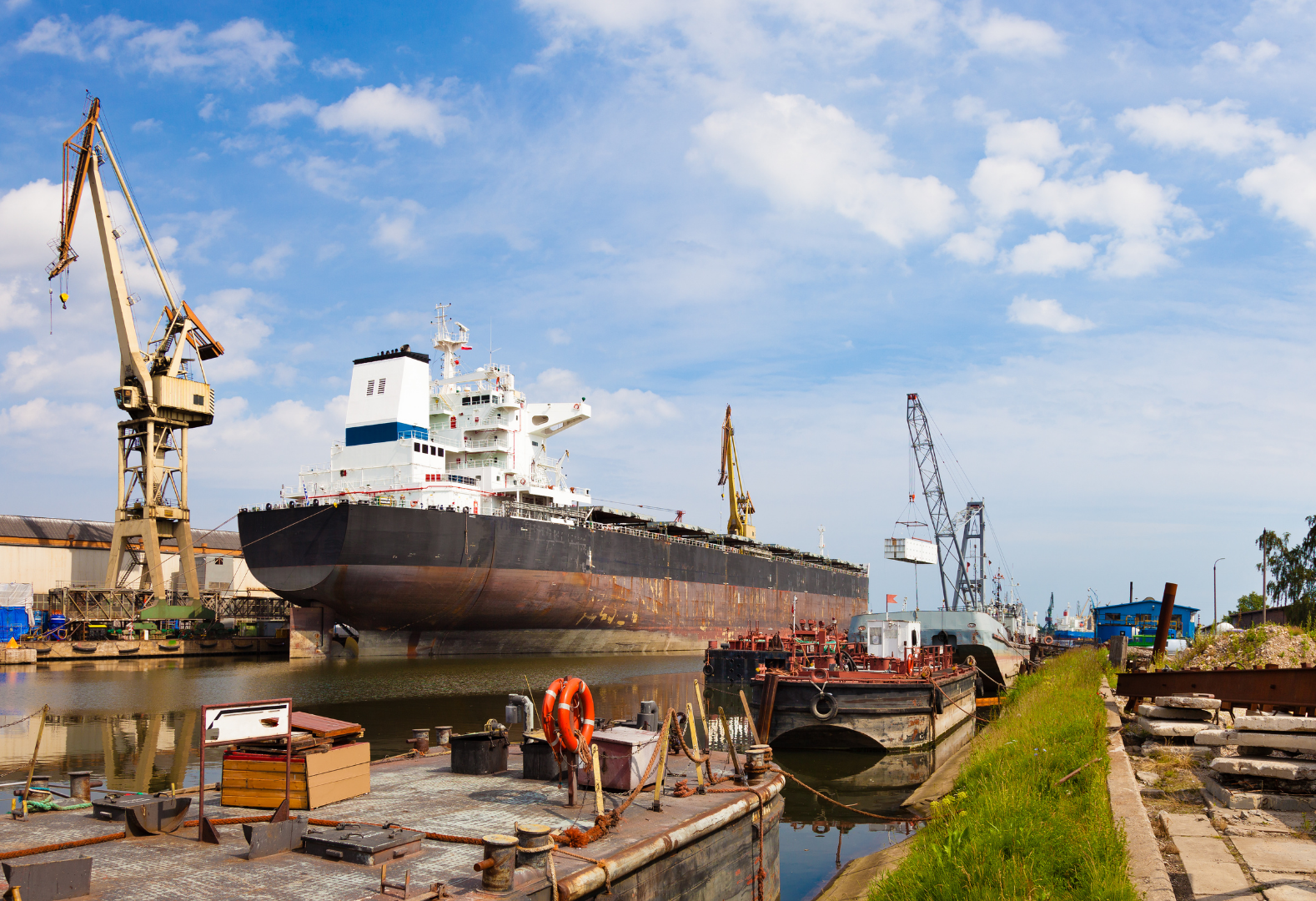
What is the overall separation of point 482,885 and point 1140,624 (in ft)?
195

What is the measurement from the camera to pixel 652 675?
3475 centimetres

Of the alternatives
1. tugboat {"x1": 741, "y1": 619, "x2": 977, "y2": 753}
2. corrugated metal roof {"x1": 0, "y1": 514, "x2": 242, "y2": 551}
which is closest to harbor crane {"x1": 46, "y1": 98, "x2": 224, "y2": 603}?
corrugated metal roof {"x1": 0, "y1": 514, "x2": 242, "y2": 551}

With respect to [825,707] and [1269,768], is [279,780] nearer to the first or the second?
[1269,768]

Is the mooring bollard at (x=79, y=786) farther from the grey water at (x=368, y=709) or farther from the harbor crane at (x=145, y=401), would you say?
the harbor crane at (x=145, y=401)

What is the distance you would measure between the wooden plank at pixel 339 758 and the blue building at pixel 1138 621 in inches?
2061

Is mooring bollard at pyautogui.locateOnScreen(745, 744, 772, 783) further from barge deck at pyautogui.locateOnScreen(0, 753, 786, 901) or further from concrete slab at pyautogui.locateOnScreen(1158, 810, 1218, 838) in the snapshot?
concrete slab at pyautogui.locateOnScreen(1158, 810, 1218, 838)

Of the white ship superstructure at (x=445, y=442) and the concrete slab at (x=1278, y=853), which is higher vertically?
the white ship superstructure at (x=445, y=442)

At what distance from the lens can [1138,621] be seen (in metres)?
57.3

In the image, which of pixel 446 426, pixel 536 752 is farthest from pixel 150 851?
pixel 446 426

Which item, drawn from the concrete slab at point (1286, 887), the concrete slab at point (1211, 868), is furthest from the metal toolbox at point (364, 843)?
the concrete slab at point (1286, 887)

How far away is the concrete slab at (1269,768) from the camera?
7934mm

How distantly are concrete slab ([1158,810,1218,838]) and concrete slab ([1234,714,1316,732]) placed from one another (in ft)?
4.55

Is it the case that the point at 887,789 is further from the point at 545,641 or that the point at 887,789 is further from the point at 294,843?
the point at 545,641

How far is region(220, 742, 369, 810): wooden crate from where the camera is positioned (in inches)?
339
